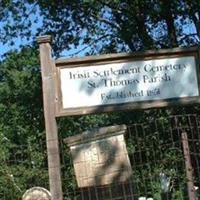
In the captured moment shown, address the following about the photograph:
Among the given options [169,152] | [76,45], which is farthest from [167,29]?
[169,152]

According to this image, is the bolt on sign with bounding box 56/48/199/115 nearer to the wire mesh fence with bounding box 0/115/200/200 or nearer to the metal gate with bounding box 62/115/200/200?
the metal gate with bounding box 62/115/200/200

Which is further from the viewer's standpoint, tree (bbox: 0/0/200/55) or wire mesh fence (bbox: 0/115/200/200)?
tree (bbox: 0/0/200/55)

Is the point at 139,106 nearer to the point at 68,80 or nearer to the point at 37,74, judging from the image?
the point at 68,80

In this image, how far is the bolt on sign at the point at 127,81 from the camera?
26.9ft

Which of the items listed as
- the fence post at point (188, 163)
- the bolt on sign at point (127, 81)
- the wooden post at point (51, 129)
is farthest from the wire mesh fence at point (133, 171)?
the wooden post at point (51, 129)

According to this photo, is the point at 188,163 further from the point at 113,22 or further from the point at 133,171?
the point at 113,22

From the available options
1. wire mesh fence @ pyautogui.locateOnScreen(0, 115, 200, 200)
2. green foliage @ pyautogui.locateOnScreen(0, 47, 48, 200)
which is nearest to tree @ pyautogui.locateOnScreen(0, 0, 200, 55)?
green foliage @ pyautogui.locateOnScreen(0, 47, 48, 200)

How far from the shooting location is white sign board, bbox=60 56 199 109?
8234 millimetres

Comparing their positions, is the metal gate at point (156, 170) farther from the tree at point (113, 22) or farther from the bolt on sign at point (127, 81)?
the tree at point (113, 22)

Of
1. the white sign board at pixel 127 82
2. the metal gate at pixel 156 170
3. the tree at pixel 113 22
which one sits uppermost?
the tree at pixel 113 22

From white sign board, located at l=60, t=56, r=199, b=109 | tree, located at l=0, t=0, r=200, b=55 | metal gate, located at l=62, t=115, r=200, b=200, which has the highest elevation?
tree, located at l=0, t=0, r=200, b=55

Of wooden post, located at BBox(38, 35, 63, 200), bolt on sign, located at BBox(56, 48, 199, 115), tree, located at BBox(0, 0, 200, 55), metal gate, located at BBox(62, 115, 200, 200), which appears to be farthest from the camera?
tree, located at BBox(0, 0, 200, 55)

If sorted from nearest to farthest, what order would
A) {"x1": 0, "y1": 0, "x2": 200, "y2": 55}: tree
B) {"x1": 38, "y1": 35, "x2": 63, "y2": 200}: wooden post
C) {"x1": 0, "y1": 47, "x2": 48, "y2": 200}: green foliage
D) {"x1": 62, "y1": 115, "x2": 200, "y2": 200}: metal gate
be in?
{"x1": 38, "y1": 35, "x2": 63, "y2": 200}: wooden post, {"x1": 62, "y1": 115, "x2": 200, "y2": 200}: metal gate, {"x1": 0, "y1": 47, "x2": 48, "y2": 200}: green foliage, {"x1": 0, "y1": 0, "x2": 200, "y2": 55}: tree

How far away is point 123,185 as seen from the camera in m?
8.88
